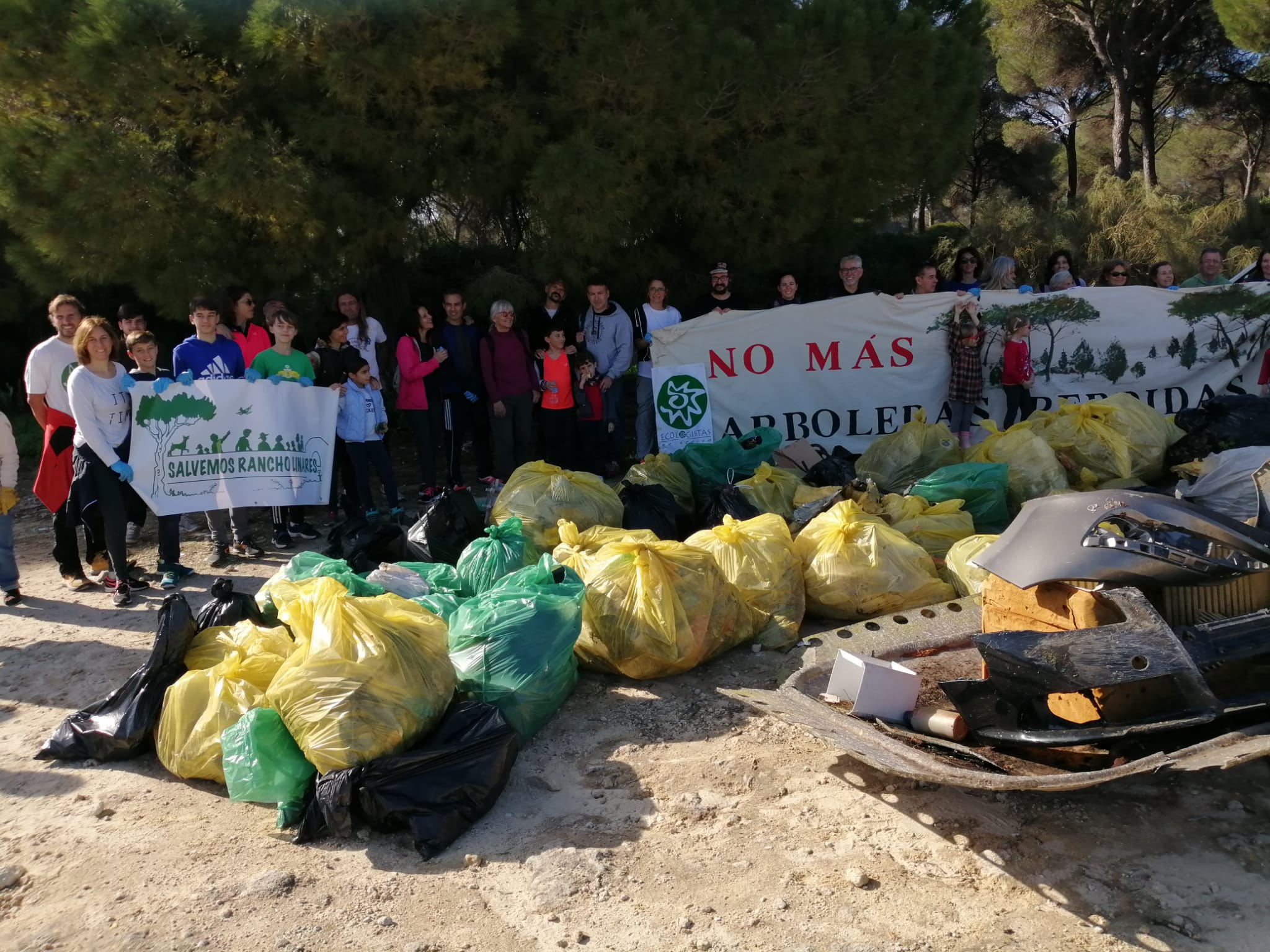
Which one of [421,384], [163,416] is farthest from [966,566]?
[163,416]

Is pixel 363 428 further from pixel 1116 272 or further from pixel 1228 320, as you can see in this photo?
pixel 1228 320

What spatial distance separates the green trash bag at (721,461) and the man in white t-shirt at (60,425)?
3.54m

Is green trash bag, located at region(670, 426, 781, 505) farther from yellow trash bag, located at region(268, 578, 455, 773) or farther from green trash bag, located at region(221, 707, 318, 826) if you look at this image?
green trash bag, located at region(221, 707, 318, 826)

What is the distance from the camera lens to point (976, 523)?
18.1 feet

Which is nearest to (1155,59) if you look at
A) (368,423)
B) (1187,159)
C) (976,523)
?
(1187,159)

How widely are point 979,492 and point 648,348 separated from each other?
3.00 metres

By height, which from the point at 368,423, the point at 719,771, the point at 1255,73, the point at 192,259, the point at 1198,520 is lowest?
the point at 719,771

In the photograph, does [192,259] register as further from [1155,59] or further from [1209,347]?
[1155,59]

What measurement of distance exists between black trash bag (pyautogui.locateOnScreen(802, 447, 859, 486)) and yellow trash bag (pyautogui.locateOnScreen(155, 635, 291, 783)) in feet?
11.9

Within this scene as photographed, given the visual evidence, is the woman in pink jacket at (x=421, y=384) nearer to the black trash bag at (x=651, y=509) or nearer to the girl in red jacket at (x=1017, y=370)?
the black trash bag at (x=651, y=509)

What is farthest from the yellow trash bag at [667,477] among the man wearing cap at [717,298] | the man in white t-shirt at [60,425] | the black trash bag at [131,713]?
the man in white t-shirt at [60,425]

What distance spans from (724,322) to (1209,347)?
3887 millimetres

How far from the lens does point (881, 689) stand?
3203mm

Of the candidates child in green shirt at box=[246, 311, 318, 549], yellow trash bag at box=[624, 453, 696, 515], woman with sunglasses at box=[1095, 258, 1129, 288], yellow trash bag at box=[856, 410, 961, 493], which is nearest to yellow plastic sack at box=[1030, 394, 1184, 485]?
yellow trash bag at box=[856, 410, 961, 493]
